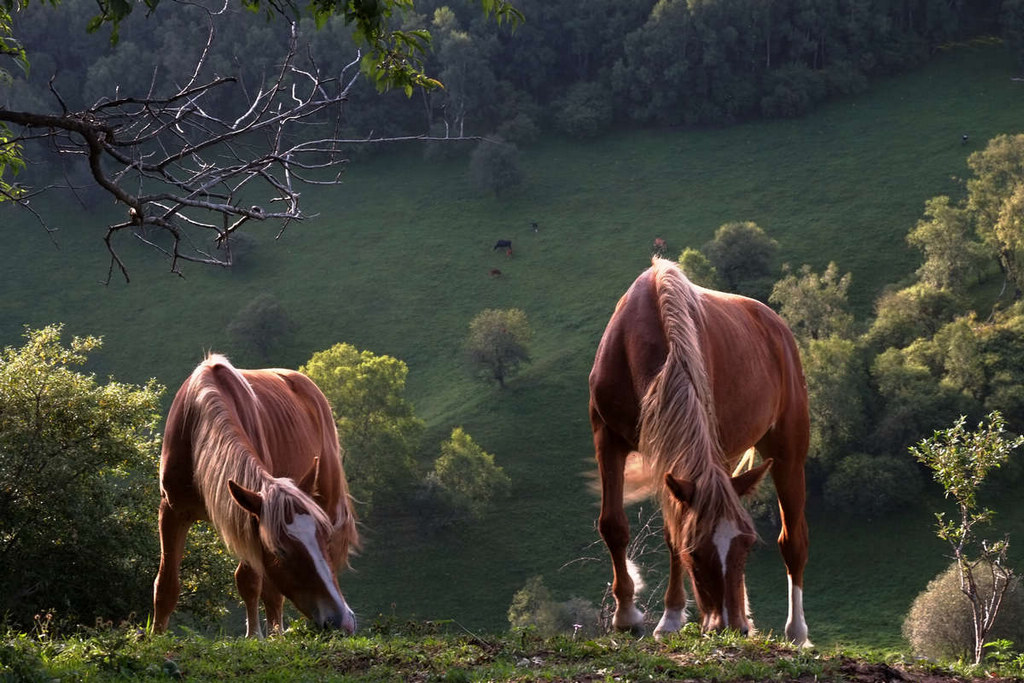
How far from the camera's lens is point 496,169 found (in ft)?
253

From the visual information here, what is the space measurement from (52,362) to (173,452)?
28.3 ft

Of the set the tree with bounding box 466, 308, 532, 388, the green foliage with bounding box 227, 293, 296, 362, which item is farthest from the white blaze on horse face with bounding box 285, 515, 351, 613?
the green foliage with bounding box 227, 293, 296, 362

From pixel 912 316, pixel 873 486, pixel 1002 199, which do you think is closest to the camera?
pixel 873 486

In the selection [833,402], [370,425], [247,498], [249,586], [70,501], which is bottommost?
[833,402]

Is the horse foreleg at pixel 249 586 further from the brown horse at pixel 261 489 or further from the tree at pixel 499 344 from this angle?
the tree at pixel 499 344

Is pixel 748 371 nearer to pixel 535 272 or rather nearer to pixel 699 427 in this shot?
pixel 699 427

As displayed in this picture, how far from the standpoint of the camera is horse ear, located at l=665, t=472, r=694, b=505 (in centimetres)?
638

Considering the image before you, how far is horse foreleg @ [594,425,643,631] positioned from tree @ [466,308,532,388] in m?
50.9

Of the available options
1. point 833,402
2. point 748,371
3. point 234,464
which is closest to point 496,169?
point 833,402

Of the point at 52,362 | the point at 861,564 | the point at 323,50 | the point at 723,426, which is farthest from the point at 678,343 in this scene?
the point at 323,50

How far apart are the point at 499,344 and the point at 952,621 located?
1202 inches

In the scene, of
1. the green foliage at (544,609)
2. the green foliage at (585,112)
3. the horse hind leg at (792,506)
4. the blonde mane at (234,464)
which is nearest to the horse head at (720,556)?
the horse hind leg at (792,506)

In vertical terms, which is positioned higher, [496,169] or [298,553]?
[496,169]

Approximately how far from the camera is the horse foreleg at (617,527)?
750 centimetres
